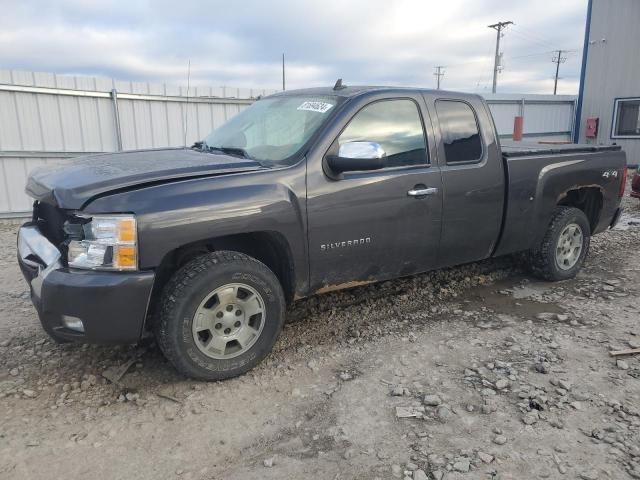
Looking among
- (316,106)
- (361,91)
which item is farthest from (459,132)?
(316,106)

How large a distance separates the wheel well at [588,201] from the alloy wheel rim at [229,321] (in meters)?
3.75

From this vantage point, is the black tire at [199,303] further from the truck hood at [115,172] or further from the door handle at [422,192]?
the door handle at [422,192]

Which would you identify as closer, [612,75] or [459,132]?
[459,132]

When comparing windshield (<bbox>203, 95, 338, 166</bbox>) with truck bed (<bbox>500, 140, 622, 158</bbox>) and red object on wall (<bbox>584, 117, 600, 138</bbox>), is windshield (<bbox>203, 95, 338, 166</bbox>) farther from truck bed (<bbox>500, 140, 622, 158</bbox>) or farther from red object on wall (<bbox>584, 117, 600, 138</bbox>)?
red object on wall (<bbox>584, 117, 600, 138</bbox>)

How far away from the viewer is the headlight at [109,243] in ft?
9.09

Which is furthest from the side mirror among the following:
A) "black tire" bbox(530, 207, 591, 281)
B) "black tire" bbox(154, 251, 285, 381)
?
"black tire" bbox(530, 207, 591, 281)

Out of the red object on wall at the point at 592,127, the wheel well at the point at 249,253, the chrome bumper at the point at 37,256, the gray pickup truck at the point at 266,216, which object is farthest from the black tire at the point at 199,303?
Result: the red object on wall at the point at 592,127

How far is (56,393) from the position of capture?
312 centimetres

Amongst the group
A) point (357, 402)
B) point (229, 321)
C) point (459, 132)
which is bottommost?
point (357, 402)

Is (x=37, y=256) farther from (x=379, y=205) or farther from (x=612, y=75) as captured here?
(x=612, y=75)

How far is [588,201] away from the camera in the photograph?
5.49 metres

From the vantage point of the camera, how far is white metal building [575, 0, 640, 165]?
50.1ft

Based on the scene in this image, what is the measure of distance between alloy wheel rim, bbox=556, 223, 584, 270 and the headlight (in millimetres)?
4161

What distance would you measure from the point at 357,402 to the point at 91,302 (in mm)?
1654
